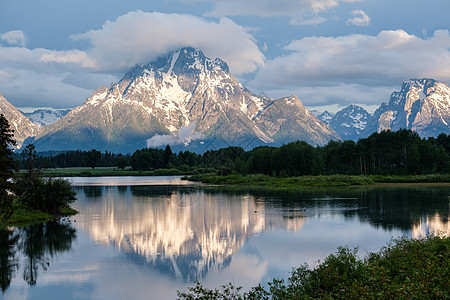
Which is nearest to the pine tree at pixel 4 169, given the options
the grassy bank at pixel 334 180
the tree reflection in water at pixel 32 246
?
the tree reflection in water at pixel 32 246

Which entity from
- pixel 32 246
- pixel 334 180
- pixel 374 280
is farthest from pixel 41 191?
pixel 334 180

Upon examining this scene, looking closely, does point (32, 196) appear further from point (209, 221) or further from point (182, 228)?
point (209, 221)

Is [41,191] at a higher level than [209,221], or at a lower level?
higher

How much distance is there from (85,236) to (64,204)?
16663 millimetres

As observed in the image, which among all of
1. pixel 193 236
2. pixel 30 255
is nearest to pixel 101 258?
pixel 30 255

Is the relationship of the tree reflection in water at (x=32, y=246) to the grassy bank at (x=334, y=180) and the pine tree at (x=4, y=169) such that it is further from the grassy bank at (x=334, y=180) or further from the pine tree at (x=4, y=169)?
the grassy bank at (x=334, y=180)

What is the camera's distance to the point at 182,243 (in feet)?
164

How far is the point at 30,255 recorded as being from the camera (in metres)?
43.1

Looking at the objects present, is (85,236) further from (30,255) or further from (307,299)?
(307,299)

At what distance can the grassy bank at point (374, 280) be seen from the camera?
19928mm

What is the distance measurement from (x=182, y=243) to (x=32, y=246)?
49.4 ft

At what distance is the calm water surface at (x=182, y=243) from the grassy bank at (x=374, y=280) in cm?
738

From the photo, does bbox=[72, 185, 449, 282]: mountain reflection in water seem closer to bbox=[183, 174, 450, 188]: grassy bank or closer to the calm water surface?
the calm water surface

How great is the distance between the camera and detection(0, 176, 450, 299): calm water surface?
3453cm
